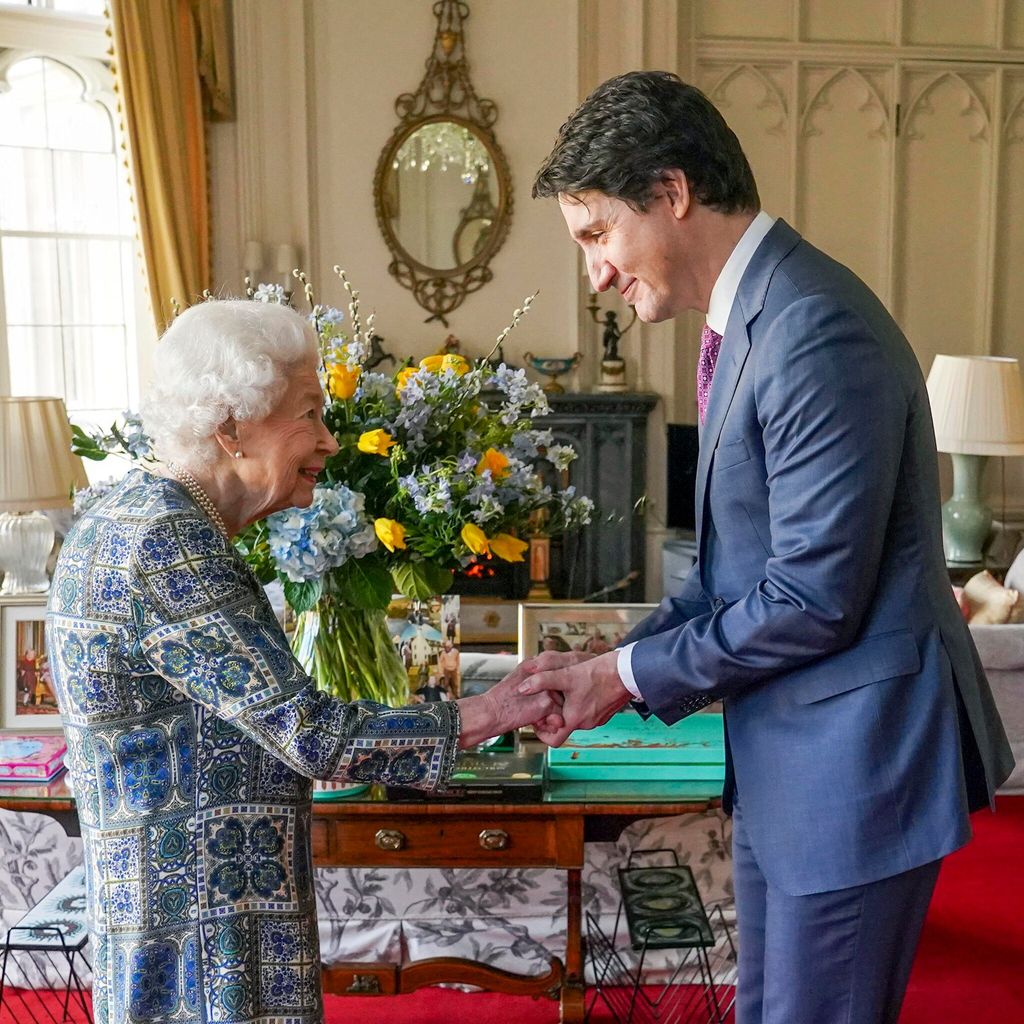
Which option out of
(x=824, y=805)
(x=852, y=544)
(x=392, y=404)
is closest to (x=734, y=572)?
(x=852, y=544)

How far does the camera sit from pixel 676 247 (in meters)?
1.69

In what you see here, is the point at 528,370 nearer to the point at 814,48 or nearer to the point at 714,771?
the point at 814,48

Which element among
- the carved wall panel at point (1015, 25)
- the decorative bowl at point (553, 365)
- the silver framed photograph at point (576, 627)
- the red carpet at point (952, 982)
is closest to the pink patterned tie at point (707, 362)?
the silver framed photograph at point (576, 627)

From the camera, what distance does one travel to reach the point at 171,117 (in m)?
6.24

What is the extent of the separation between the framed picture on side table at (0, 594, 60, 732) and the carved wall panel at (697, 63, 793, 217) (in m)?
5.31

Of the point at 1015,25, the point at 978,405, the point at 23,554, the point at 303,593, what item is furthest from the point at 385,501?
the point at 1015,25

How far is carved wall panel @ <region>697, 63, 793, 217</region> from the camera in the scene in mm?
7023

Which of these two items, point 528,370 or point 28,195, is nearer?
point 28,195

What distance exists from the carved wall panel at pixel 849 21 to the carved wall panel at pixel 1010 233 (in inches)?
32.5

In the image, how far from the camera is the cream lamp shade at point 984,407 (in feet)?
17.8

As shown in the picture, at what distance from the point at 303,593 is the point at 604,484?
4869mm

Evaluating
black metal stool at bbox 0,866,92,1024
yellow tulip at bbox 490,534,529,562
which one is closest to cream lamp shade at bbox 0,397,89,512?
black metal stool at bbox 0,866,92,1024

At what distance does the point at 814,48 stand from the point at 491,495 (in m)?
5.73

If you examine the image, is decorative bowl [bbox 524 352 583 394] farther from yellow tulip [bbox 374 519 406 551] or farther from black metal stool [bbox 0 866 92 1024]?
yellow tulip [bbox 374 519 406 551]
